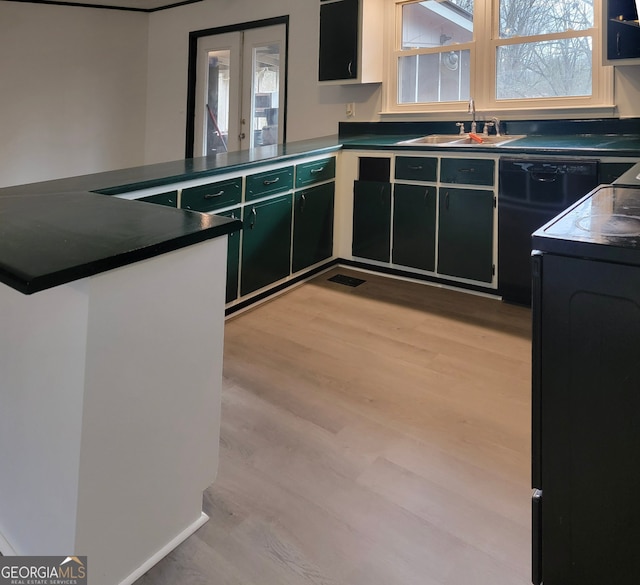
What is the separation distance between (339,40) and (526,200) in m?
2.02

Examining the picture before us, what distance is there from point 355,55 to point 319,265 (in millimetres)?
1622

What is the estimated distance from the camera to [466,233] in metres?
3.26

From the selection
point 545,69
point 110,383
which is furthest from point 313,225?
Answer: point 110,383

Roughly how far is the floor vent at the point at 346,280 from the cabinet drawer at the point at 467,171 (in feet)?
2.79

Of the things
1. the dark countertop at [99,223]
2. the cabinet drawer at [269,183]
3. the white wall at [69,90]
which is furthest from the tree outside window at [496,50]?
the white wall at [69,90]

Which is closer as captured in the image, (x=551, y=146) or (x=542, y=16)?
(x=551, y=146)

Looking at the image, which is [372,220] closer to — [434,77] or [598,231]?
[434,77]

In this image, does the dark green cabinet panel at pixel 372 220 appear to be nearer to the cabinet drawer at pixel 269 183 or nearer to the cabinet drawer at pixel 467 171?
the cabinet drawer at pixel 467 171

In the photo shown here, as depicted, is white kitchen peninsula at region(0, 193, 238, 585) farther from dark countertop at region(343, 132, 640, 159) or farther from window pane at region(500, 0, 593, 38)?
window pane at region(500, 0, 593, 38)

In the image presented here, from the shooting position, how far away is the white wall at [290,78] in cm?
452

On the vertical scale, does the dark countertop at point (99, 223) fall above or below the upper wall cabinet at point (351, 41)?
below

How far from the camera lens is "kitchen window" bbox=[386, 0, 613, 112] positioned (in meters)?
3.39

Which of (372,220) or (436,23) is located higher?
(436,23)

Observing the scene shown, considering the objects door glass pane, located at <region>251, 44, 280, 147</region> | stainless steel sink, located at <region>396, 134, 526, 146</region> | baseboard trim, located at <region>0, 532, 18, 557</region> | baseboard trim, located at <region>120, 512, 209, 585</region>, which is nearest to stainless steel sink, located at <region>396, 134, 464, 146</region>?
stainless steel sink, located at <region>396, 134, 526, 146</region>
